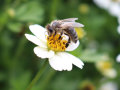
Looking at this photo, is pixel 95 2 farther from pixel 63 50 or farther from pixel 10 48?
pixel 63 50

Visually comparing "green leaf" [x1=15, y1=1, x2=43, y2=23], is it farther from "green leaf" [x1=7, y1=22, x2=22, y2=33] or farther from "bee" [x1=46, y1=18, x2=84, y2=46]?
"bee" [x1=46, y1=18, x2=84, y2=46]

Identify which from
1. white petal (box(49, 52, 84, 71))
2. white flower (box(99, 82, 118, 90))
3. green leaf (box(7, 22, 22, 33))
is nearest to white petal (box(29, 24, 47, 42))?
white petal (box(49, 52, 84, 71))

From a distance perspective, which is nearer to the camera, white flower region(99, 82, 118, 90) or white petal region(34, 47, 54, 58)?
white petal region(34, 47, 54, 58)

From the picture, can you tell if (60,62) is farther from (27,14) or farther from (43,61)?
(43,61)

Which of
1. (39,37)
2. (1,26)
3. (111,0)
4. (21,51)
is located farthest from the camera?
(111,0)

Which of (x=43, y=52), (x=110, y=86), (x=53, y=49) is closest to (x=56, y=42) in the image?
(x=53, y=49)

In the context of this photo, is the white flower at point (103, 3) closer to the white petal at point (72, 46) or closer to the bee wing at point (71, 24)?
the white petal at point (72, 46)

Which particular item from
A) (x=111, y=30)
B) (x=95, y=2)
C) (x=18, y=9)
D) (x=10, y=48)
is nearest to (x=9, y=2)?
(x=18, y=9)
